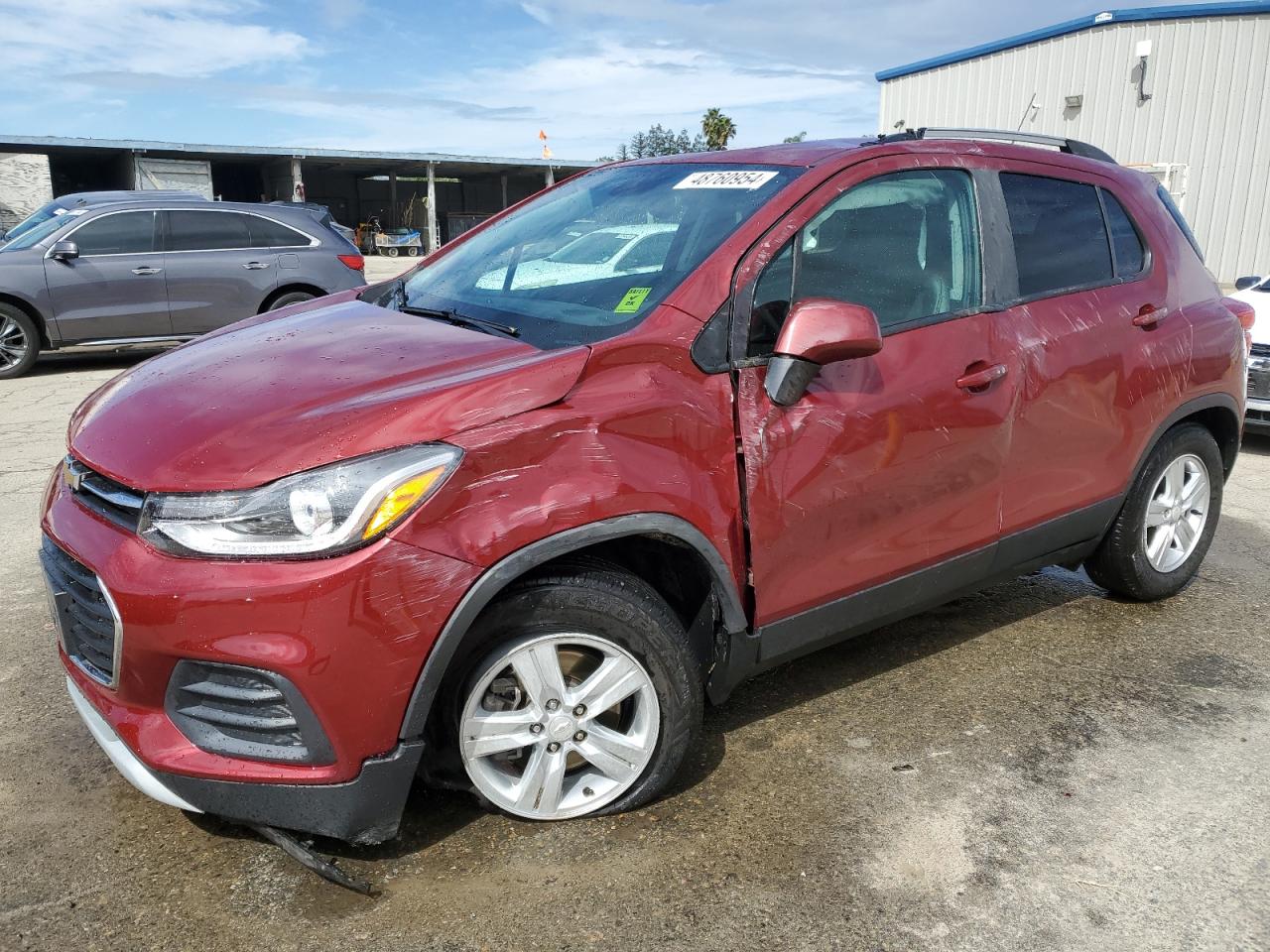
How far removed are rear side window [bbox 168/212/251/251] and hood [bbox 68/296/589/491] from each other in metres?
8.19

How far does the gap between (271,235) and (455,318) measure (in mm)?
8439

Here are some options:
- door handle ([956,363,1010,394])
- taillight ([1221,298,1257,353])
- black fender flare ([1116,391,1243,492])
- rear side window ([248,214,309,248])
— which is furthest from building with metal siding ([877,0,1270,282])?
door handle ([956,363,1010,394])

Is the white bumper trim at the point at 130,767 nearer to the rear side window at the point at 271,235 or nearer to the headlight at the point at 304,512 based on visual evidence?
the headlight at the point at 304,512

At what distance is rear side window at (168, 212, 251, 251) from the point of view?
34.0ft

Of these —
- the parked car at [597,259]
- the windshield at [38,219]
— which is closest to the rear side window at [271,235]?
the windshield at [38,219]

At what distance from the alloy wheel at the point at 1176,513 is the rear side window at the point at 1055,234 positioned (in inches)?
36.7

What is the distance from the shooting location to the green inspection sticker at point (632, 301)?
2.79 m

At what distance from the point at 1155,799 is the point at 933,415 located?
4.01 ft

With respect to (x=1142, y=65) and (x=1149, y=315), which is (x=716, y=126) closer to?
(x=1142, y=65)

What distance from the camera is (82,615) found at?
244 cm

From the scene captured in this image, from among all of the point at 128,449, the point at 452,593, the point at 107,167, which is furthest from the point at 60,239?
the point at 107,167

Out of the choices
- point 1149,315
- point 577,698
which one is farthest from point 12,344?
point 1149,315

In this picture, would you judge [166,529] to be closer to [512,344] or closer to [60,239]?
[512,344]

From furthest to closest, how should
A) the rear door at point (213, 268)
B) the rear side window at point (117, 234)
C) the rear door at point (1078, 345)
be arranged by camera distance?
the rear door at point (213, 268) < the rear side window at point (117, 234) < the rear door at point (1078, 345)
